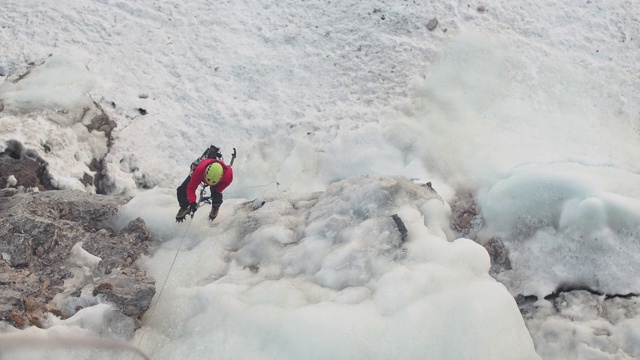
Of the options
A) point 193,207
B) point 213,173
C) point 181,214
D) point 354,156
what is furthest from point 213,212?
→ point 354,156

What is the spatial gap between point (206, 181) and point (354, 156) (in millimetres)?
3500

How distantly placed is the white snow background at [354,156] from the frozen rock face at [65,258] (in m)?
0.23

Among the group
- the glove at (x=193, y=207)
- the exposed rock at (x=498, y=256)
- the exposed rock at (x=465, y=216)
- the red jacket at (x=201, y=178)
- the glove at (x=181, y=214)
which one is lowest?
the exposed rock at (x=498, y=256)

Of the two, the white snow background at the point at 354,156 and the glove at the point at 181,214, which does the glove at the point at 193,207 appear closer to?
Answer: the glove at the point at 181,214

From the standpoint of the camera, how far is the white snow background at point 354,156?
223 inches

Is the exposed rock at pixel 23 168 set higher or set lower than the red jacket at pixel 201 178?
lower

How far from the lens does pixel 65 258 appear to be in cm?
638

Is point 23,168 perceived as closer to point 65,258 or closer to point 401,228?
point 65,258

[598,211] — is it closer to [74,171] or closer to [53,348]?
[53,348]

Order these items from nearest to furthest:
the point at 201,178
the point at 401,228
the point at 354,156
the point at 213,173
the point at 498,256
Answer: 1. the point at 401,228
2. the point at 213,173
3. the point at 201,178
4. the point at 498,256
5. the point at 354,156

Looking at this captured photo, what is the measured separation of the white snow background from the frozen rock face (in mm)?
234

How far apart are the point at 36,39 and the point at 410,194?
8.21 metres

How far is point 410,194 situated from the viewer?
284 inches

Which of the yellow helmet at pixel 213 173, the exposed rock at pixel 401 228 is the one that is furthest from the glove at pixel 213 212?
the exposed rock at pixel 401 228
